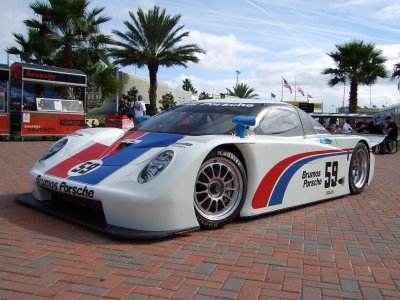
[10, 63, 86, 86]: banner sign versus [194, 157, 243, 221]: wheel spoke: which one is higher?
[10, 63, 86, 86]: banner sign

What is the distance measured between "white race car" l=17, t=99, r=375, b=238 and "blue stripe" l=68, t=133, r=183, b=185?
0.01 m

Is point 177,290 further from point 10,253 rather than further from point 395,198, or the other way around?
point 395,198

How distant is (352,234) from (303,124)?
170 cm

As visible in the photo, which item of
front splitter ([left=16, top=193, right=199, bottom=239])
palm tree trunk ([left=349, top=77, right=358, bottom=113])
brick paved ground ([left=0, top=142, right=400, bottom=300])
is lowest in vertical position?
brick paved ground ([left=0, top=142, right=400, bottom=300])

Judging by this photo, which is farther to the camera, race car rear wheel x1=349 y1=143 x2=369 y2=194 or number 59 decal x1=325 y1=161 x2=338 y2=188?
race car rear wheel x1=349 y1=143 x2=369 y2=194

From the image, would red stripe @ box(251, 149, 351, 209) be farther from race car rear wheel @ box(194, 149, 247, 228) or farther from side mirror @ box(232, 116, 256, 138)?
side mirror @ box(232, 116, 256, 138)

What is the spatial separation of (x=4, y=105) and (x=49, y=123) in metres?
1.69

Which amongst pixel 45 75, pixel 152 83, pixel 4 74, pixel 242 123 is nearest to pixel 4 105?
pixel 4 74

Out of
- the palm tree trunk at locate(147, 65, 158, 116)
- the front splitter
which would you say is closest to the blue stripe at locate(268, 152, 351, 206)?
the front splitter

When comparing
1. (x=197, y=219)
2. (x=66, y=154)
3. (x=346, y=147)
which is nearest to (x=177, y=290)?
(x=197, y=219)

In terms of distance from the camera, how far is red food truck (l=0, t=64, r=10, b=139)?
14.9m

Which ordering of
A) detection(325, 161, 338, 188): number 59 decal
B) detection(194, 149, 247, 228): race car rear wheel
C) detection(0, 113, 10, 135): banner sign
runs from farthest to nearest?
detection(0, 113, 10, 135): banner sign, detection(325, 161, 338, 188): number 59 decal, detection(194, 149, 247, 228): race car rear wheel

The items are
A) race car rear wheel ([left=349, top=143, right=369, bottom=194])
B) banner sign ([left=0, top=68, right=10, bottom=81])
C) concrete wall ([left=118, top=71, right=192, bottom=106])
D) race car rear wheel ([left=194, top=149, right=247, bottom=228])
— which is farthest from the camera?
concrete wall ([left=118, top=71, right=192, bottom=106])

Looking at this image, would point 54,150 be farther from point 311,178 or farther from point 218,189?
point 311,178
